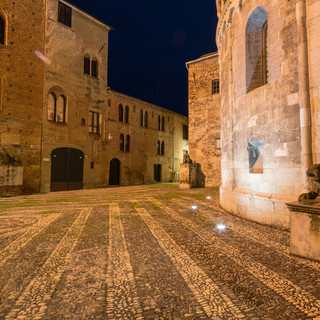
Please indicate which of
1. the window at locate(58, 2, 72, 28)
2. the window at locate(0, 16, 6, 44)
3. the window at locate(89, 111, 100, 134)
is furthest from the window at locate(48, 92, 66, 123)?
the window at locate(58, 2, 72, 28)

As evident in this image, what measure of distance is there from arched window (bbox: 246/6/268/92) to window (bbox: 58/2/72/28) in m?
14.2

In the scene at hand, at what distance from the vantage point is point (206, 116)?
65.5 ft

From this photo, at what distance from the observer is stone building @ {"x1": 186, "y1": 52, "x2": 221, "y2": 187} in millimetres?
19328

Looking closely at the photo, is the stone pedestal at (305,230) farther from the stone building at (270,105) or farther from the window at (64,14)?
the window at (64,14)

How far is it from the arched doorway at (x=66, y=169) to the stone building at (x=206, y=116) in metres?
9.57

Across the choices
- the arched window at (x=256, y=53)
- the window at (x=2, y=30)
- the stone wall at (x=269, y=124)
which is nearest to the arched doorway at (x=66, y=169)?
the window at (x=2, y=30)

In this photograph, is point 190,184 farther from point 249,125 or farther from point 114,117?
point 249,125

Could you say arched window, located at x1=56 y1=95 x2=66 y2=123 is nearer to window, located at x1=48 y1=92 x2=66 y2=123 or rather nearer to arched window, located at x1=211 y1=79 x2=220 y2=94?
window, located at x1=48 y1=92 x2=66 y2=123

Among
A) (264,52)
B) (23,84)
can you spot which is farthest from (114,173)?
(264,52)

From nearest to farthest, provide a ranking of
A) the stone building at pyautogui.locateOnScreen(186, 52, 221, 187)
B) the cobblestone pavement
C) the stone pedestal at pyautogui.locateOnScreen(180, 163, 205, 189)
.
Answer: the cobblestone pavement
the stone pedestal at pyautogui.locateOnScreen(180, 163, 205, 189)
the stone building at pyautogui.locateOnScreen(186, 52, 221, 187)

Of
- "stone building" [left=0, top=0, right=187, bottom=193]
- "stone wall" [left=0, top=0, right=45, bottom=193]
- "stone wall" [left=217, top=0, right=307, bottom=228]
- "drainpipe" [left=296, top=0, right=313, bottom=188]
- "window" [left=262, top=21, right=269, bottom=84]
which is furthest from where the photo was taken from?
"stone building" [left=0, top=0, right=187, bottom=193]

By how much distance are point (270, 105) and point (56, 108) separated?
46.0 ft

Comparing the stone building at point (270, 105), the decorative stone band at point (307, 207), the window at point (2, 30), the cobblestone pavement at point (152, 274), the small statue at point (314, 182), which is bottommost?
the cobblestone pavement at point (152, 274)

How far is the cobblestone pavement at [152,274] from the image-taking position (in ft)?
8.11
